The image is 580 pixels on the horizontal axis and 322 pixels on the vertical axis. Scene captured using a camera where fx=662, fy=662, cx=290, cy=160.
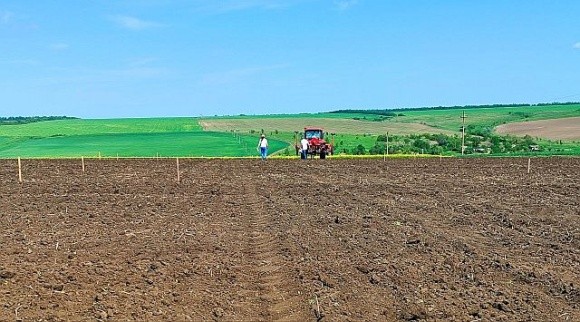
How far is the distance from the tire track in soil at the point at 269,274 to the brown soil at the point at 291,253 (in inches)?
1.2

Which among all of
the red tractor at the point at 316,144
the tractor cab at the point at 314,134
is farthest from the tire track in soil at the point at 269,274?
the tractor cab at the point at 314,134

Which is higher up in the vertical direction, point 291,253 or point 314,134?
point 314,134

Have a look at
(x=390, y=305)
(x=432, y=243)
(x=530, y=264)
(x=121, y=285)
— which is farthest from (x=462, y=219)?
(x=121, y=285)

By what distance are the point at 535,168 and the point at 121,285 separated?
21814mm

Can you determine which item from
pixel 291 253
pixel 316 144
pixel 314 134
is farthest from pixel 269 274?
pixel 314 134

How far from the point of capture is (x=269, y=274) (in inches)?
333

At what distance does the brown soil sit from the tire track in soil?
1.2 inches

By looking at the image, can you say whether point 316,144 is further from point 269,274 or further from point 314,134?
point 269,274

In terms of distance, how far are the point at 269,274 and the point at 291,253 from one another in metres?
1.20

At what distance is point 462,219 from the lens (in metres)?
12.8

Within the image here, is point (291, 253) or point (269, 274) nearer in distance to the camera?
point (269, 274)

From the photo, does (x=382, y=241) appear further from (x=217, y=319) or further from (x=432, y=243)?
(x=217, y=319)

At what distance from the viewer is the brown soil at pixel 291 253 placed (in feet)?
23.0

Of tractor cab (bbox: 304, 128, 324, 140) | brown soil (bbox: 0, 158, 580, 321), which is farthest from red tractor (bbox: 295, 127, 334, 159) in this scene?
brown soil (bbox: 0, 158, 580, 321)
